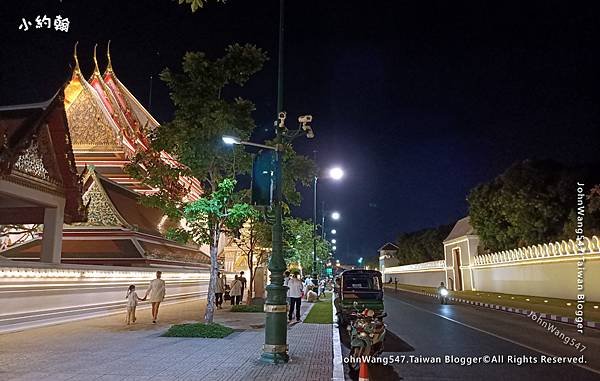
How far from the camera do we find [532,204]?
118 ft

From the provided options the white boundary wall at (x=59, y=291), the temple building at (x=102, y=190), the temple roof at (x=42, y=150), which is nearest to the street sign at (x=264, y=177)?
the temple building at (x=102, y=190)

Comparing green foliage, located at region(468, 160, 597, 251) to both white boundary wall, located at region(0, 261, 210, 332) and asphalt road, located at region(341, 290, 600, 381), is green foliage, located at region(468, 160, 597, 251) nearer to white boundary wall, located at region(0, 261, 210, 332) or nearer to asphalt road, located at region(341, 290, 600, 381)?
asphalt road, located at region(341, 290, 600, 381)

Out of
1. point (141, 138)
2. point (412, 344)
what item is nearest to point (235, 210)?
point (412, 344)

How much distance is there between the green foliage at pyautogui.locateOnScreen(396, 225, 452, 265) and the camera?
79.8 m

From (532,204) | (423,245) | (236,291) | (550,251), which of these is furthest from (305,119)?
(423,245)

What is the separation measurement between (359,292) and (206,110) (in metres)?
7.81

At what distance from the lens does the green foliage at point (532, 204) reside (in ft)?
113

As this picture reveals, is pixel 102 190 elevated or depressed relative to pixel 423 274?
elevated

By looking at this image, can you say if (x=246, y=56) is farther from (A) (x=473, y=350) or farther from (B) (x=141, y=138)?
(B) (x=141, y=138)

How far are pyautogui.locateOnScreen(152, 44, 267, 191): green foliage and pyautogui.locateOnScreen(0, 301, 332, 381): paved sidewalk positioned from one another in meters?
5.01

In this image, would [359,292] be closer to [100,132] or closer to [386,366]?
[386,366]

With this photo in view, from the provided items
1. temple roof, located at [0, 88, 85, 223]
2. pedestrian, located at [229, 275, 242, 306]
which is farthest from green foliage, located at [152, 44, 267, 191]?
pedestrian, located at [229, 275, 242, 306]

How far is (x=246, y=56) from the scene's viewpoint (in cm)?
1373

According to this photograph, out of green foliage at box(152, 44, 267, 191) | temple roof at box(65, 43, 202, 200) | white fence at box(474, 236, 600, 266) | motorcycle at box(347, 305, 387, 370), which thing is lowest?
motorcycle at box(347, 305, 387, 370)
